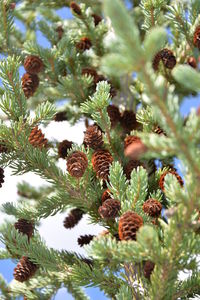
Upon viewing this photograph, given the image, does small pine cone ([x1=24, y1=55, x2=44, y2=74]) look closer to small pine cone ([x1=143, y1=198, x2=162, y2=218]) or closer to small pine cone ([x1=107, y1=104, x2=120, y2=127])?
small pine cone ([x1=107, y1=104, x2=120, y2=127])

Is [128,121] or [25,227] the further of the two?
[128,121]

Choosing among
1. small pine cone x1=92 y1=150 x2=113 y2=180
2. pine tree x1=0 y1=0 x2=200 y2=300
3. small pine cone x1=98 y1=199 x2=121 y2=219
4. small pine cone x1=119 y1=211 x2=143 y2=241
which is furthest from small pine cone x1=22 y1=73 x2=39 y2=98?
small pine cone x1=119 y1=211 x2=143 y2=241

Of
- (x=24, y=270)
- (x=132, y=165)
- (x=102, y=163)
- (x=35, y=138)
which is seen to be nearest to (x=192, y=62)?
(x=132, y=165)

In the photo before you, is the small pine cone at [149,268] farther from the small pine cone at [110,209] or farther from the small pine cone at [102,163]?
the small pine cone at [102,163]

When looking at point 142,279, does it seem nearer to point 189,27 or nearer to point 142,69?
point 142,69

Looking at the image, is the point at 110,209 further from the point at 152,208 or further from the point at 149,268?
the point at 149,268
